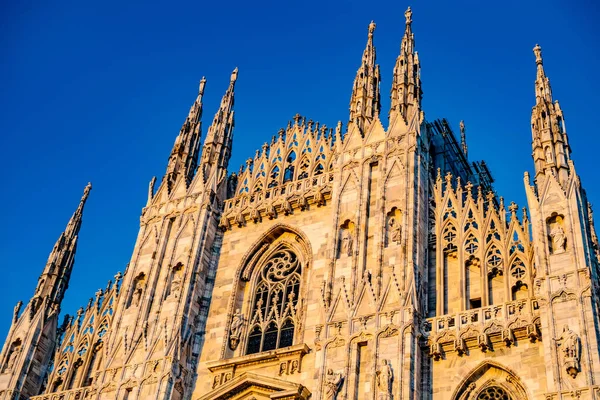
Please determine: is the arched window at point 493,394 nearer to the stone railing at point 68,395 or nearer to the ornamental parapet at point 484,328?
the ornamental parapet at point 484,328

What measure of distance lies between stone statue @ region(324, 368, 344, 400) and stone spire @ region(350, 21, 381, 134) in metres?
7.79

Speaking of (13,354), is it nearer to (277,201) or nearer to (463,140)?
A: (277,201)

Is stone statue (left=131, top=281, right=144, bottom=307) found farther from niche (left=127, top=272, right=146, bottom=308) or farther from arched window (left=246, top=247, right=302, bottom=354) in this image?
arched window (left=246, top=247, right=302, bottom=354)

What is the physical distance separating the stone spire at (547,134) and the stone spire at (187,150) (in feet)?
34.7

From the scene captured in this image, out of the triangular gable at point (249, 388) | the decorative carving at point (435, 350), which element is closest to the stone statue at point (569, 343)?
A: the decorative carving at point (435, 350)

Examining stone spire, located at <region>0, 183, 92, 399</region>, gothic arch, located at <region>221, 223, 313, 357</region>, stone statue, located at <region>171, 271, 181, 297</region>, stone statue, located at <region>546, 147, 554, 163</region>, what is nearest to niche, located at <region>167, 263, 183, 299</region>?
stone statue, located at <region>171, 271, 181, 297</region>

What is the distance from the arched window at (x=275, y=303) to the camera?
2186 cm

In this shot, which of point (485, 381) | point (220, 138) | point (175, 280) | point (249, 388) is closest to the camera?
point (485, 381)

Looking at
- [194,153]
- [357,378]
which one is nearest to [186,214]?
[194,153]

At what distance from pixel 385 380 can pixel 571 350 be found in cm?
383

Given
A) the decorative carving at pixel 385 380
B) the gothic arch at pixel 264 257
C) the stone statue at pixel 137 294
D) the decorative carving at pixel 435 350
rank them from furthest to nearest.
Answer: the stone statue at pixel 137 294 → the gothic arch at pixel 264 257 → the decorative carving at pixel 435 350 → the decorative carving at pixel 385 380

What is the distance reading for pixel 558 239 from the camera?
18266 millimetres

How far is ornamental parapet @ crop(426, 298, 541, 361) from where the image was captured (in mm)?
18031

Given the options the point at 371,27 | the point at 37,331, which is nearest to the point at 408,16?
the point at 371,27
